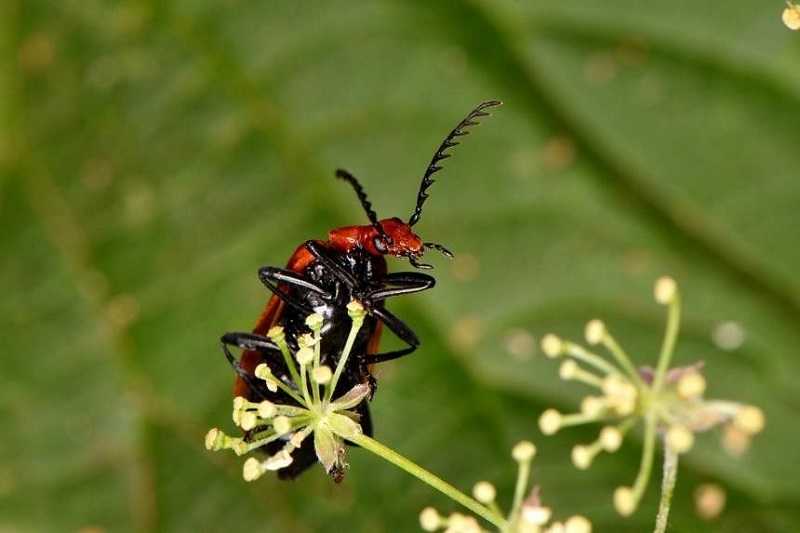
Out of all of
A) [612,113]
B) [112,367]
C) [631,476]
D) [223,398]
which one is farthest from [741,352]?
[112,367]

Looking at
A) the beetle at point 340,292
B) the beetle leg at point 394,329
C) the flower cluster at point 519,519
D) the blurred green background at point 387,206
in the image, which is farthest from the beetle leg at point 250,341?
the flower cluster at point 519,519

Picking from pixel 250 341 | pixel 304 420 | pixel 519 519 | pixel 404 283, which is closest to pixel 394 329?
pixel 404 283

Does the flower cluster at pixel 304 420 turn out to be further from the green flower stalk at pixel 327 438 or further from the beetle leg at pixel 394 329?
the beetle leg at pixel 394 329

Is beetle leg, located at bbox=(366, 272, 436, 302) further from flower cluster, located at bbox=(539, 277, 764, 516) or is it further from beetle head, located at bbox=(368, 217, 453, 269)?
flower cluster, located at bbox=(539, 277, 764, 516)

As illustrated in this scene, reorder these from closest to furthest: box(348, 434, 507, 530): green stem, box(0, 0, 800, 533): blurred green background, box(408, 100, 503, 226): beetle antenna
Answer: box(348, 434, 507, 530): green stem
box(408, 100, 503, 226): beetle antenna
box(0, 0, 800, 533): blurred green background

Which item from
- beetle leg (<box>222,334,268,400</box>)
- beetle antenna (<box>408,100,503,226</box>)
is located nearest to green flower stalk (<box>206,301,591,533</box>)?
beetle leg (<box>222,334,268,400</box>)

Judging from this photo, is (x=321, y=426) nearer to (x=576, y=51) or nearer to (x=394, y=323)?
(x=394, y=323)

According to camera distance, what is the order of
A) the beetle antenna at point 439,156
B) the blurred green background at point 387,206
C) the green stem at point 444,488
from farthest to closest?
the blurred green background at point 387,206 → the beetle antenna at point 439,156 → the green stem at point 444,488
